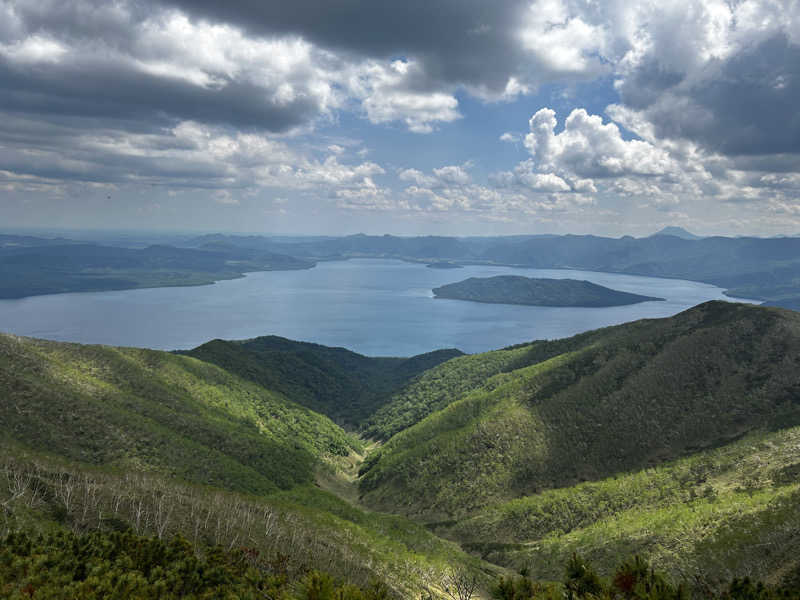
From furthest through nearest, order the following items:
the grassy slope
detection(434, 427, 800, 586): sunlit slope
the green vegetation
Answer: detection(434, 427, 800, 586): sunlit slope, the grassy slope, the green vegetation

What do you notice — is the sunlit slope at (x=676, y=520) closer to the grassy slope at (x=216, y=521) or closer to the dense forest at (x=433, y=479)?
the dense forest at (x=433, y=479)

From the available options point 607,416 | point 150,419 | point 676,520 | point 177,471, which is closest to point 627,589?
point 676,520

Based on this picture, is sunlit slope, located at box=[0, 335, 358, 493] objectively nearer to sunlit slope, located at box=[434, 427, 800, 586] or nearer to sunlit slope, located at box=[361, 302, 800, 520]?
sunlit slope, located at box=[361, 302, 800, 520]

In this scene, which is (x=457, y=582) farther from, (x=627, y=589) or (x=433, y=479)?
(x=433, y=479)

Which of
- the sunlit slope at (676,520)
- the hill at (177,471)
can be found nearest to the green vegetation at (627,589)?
the sunlit slope at (676,520)

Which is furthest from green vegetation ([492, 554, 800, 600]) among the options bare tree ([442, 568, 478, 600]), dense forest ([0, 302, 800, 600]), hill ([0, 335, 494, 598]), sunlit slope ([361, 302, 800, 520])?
sunlit slope ([361, 302, 800, 520])
